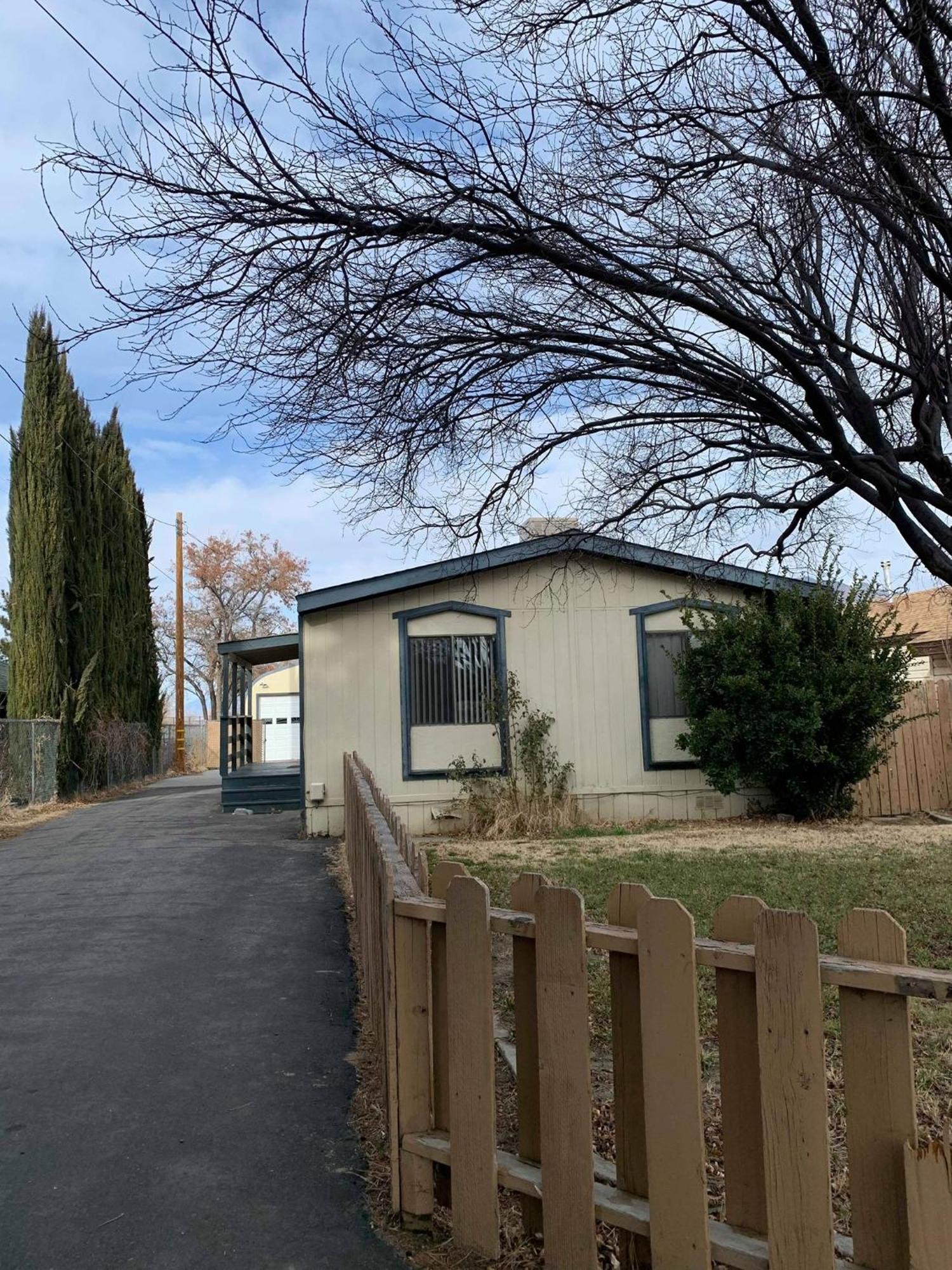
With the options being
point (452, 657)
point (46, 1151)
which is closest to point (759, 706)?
point (452, 657)

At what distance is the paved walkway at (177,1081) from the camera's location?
2949 mm

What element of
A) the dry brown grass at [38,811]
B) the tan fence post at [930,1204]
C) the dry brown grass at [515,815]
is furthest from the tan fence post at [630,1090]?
the dry brown grass at [38,811]

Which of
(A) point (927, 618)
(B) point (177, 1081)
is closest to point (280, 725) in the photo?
(A) point (927, 618)

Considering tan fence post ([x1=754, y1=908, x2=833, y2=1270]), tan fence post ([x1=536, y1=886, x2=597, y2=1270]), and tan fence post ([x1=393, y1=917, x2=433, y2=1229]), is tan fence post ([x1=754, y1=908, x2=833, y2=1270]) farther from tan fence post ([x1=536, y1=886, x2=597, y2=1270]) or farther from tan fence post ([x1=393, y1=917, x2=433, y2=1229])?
tan fence post ([x1=393, y1=917, x2=433, y2=1229])

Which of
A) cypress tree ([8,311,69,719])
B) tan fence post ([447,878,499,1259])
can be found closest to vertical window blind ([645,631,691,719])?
tan fence post ([447,878,499,1259])

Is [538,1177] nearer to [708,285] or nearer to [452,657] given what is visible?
[708,285]

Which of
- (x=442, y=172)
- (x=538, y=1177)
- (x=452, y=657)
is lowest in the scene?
(x=538, y=1177)

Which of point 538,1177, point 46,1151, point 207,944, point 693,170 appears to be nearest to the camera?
point 538,1177

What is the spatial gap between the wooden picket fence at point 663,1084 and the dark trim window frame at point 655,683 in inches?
429

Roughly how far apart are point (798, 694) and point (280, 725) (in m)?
25.4

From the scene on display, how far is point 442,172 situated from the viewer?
469 cm

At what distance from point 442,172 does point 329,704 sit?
30.1ft

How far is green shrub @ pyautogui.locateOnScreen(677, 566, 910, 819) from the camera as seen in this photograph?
1223 centimetres

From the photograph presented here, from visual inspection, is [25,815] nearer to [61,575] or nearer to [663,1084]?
[61,575]
